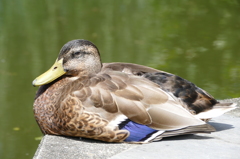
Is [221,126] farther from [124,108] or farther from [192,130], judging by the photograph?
[124,108]

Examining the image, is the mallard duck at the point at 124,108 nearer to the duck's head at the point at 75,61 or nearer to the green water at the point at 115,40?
the duck's head at the point at 75,61

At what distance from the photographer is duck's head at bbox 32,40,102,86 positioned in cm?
370

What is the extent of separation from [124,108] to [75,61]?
634 millimetres

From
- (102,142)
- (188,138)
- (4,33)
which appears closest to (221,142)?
(188,138)

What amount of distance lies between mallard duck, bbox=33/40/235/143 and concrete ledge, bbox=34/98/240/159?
7 cm

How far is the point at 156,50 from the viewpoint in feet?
24.4

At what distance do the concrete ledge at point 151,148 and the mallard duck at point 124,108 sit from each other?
7 cm

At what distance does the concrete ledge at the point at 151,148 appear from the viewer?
322 centimetres

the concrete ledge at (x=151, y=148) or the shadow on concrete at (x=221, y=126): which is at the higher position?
the shadow on concrete at (x=221, y=126)

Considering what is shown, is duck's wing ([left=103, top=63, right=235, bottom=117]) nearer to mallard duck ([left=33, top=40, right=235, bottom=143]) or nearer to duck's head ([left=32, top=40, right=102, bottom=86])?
mallard duck ([left=33, top=40, right=235, bottom=143])

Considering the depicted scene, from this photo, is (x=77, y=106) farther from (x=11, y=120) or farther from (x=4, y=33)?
(x=4, y=33)

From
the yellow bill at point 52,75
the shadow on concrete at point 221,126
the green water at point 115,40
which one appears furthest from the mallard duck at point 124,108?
the green water at point 115,40

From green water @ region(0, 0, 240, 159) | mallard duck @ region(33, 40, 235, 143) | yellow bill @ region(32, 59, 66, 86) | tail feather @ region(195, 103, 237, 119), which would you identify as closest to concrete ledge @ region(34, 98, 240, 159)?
mallard duck @ region(33, 40, 235, 143)

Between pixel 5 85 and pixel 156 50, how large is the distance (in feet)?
8.29
